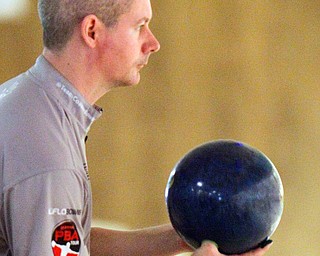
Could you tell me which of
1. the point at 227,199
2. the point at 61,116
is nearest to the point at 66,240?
the point at 61,116

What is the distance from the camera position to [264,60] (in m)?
4.50

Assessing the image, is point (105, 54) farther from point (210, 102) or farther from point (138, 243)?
point (210, 102)

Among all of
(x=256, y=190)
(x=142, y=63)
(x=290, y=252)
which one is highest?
(x=142, y=63)

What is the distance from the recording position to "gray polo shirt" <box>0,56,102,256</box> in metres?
1.68

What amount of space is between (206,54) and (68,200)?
277 centimetres

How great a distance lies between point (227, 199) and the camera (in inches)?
73.6

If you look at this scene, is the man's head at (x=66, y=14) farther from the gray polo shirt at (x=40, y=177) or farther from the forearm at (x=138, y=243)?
the forearm at (x=138, y=243)

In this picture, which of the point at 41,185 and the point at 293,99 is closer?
the point at 41,185

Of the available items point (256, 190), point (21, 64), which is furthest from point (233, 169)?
point (21, 64)

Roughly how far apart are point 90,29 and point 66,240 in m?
0.52

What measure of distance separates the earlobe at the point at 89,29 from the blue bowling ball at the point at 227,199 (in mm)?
387

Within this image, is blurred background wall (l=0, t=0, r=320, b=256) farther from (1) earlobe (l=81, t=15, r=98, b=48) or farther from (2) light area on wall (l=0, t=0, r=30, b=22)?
(1) earlobe (l=81, t=15, r=98, b=48)

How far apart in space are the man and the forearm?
355 millimetres

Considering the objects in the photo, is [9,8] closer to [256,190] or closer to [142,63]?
[142,63]
